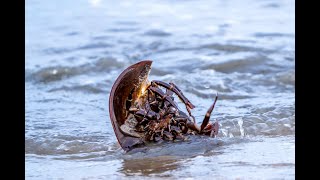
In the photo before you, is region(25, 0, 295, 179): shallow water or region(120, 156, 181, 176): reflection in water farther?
region(25, 0, 295, 179): shallow water

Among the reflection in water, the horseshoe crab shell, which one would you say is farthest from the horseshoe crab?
the reflection in water

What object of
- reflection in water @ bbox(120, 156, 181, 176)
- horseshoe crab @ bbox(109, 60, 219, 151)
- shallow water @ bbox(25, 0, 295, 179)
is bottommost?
shallow water @ bbox(25, 0, 295, 179)

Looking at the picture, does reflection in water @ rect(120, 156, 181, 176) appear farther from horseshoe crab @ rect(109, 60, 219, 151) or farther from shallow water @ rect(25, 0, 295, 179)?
horseshoe crab @ rect(109, 60, 219, 151)

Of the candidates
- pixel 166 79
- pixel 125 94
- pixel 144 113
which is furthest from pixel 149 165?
pixel 166 79

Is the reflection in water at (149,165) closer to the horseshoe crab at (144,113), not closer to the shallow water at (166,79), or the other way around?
the shallow water at (166,79)

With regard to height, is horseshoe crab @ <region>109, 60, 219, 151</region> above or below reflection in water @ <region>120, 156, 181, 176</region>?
above

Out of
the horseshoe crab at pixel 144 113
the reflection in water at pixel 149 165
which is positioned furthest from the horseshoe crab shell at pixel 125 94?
the reflection in water at pixel 149 165

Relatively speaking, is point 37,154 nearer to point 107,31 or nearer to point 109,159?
point 109,159
